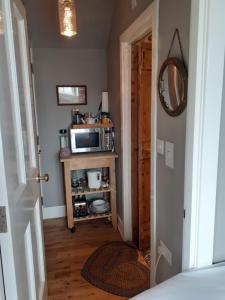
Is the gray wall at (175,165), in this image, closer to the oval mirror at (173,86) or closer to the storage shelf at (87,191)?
the oval mirror at (173,86)

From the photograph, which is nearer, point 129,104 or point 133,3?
point 133,3

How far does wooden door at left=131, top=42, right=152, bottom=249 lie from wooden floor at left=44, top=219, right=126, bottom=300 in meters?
0.43

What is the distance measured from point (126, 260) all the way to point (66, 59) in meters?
2.32

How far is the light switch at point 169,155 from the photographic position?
1.37 metres

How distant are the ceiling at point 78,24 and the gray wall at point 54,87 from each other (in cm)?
10

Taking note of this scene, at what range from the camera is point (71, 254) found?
2.38m

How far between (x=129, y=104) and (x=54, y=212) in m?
1.73

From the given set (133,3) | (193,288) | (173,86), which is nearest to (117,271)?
→ (193,288)

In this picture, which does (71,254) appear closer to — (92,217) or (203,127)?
(92,217)

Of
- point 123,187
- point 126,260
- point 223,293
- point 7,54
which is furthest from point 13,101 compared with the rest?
point 126,260

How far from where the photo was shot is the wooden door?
2238mm

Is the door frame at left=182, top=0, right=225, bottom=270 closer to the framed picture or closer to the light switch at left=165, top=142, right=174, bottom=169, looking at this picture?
the light switch at left=165, top=142, right=174, bottom=169

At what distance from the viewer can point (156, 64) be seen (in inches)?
59.5

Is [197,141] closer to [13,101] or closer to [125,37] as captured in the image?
[13,101]
